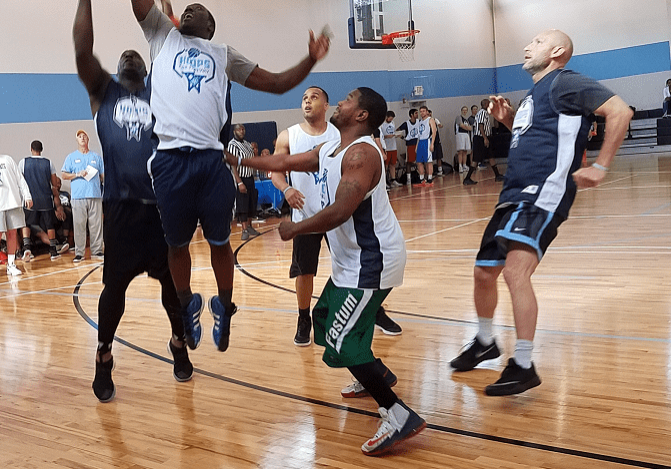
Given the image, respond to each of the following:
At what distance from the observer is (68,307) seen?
731 centimetres

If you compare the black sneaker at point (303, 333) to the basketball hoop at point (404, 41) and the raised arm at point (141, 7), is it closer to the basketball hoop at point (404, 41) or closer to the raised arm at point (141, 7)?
the raised arm at point (141, 7)

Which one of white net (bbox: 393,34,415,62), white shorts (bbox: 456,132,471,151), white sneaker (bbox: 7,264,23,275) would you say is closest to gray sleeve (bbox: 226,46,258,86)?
white sneaker (bbox: 7,264,23,275)

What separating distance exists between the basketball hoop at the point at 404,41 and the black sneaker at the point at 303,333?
15.8 meters

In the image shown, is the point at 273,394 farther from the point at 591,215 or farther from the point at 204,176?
the point at 591,215

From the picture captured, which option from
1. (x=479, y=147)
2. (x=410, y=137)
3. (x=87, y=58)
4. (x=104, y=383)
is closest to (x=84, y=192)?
(x=104, y=383)

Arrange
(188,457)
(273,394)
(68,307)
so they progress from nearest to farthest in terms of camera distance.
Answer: (188,457) < (273,394) < (68,307)

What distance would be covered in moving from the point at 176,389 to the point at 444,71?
20036mm

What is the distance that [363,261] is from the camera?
133 inches

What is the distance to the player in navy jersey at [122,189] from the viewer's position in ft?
13.3

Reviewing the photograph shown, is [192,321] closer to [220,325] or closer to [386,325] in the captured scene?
[220,325]

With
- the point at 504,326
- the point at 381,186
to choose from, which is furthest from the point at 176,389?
the point at 504,326

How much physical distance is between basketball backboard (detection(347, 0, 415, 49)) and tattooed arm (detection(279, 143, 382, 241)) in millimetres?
16680

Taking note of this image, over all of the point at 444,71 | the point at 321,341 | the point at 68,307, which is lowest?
the point at 68,307

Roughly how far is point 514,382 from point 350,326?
3.20ft
